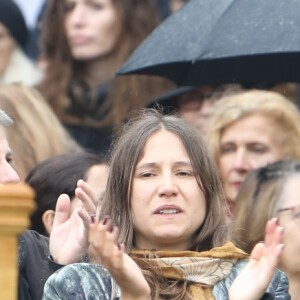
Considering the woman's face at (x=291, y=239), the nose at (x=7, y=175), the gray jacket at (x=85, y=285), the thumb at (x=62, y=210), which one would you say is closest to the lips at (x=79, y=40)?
the woman's face at (x=291, y=239)

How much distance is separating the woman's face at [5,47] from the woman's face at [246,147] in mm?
1953

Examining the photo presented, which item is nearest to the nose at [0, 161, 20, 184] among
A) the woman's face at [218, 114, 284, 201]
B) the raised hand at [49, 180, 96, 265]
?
the raised hand at [49, 180, 96, 265]

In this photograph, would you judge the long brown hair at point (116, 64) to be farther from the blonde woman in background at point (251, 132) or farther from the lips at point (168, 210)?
the lips at point (168, 210)

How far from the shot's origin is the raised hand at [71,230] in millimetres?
5762

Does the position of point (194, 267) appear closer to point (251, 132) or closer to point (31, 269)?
point (31, 269)

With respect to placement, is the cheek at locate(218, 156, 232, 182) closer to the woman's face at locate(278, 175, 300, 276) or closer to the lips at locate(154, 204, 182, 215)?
the woman's face at locate(278, 175, 300, 276)

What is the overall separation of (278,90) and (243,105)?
28.9 inches

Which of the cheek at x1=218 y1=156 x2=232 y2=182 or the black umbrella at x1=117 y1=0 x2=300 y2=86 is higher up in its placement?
the black umbrella at x1=117 y1=0 x2=300 y2=86

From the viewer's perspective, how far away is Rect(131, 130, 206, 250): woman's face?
5508 millimetres

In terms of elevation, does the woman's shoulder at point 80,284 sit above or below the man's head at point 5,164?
below

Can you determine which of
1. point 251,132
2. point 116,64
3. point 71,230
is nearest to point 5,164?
point 71,230

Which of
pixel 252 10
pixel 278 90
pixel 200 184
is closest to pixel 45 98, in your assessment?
pixel 278 90

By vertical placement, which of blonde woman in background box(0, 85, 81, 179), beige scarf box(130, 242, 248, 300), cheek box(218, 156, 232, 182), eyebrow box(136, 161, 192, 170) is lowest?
beige scarf box(130, 242, 248, 300)

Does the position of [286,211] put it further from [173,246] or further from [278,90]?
[278,90]
